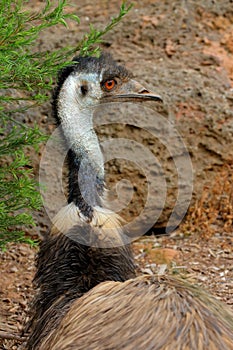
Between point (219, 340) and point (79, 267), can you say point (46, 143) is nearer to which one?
point (79, 267)

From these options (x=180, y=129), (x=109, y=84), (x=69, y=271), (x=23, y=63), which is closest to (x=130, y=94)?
(x=109, y=84)

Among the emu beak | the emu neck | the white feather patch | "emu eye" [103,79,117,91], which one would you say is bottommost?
the white feather patch

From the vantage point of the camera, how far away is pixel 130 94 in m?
4.82

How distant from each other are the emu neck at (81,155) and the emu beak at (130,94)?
0.71ft

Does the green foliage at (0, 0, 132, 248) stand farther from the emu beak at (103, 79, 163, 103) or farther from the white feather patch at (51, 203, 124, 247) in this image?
the emu beak at (103, 79, 163, 103)

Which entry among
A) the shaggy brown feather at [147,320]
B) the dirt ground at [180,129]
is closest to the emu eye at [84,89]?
the dirt ground at [180,129]

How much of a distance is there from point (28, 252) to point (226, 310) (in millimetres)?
3082

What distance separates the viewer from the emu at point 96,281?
3000 mm

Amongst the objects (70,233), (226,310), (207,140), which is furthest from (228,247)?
(226,310)

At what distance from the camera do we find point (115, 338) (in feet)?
9.77

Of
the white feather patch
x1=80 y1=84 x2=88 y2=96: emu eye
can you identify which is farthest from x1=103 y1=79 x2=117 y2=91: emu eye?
the white feather patch

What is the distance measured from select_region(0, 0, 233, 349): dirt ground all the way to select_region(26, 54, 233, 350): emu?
109cm

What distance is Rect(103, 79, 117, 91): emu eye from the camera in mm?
4738

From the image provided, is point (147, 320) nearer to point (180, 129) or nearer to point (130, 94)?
point (130, 94)
